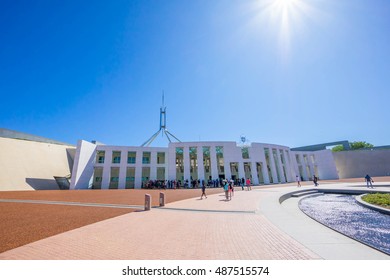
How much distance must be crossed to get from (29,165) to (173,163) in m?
24.5

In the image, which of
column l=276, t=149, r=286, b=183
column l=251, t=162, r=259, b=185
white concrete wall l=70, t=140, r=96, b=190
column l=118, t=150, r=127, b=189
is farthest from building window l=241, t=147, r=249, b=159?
white concrete wall l=70, t=140, r=96, b=190

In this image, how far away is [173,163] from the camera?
35.3 m

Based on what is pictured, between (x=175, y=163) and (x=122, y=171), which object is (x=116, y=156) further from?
(x=175, y=163)

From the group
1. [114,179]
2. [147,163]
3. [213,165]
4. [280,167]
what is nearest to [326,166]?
[280,167]

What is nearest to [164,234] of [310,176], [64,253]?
[64,253]

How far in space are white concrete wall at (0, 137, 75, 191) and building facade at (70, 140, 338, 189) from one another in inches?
196

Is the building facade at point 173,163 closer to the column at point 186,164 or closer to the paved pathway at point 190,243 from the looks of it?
the column at point 186,164

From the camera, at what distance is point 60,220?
25.5 feet

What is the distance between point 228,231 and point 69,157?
139 ft

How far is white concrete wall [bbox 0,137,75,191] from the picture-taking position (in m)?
25.2

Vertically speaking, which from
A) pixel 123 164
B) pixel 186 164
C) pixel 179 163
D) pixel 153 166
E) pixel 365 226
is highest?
pixel 179 163

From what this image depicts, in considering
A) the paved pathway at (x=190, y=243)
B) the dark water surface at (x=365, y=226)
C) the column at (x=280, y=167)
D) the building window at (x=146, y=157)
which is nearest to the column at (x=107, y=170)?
the building window at (x=146, y=157)

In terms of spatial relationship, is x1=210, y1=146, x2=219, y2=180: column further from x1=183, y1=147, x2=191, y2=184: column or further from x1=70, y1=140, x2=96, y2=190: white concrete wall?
x1=70, y1=140, x2=96, y2=190: white concrete wall
